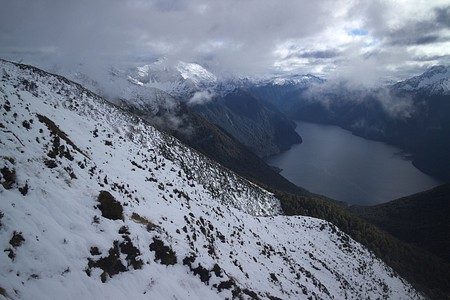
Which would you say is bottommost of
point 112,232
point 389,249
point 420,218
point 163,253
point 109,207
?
point 163,253

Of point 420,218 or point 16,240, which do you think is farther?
point 420,218

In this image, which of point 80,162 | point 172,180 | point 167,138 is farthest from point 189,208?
point 167,138

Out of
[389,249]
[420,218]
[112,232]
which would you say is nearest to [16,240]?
[112,232]

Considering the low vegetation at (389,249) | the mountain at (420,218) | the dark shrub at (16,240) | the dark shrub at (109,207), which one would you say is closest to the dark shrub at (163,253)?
the dark shrub at (109,207)

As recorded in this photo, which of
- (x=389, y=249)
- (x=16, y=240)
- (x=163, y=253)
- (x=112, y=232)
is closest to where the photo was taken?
(x=16, y=240)

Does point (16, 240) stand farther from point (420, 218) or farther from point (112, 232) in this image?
point (420, 218)
